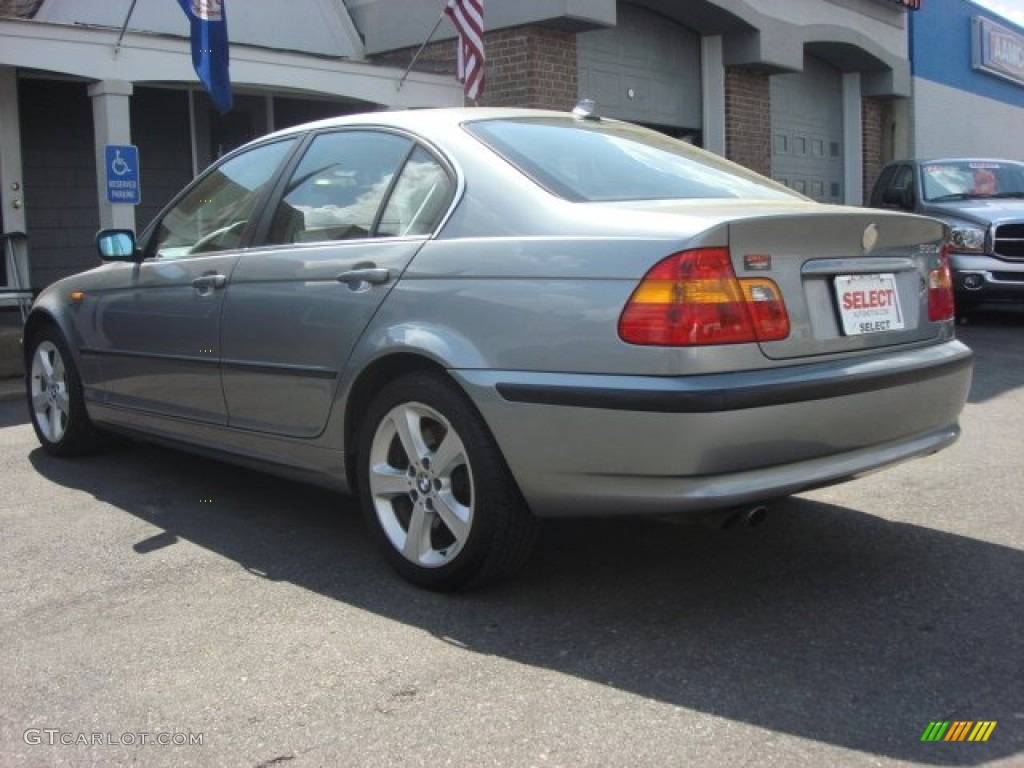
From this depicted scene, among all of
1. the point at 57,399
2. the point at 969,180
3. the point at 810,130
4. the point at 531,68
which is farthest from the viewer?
the point at 810,130

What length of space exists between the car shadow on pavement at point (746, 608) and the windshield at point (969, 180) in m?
8.34

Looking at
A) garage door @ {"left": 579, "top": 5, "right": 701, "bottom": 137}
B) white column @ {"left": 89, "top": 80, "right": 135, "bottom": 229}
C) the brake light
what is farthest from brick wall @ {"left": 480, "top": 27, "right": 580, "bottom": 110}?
the brake light

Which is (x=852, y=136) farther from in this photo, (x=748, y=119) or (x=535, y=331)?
(x=535, y=331)

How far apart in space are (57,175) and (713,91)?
8434 mm

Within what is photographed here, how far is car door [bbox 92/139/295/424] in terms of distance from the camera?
14.9 feet

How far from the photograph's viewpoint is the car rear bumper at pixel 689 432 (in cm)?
305

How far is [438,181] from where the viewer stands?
3812 millimetres

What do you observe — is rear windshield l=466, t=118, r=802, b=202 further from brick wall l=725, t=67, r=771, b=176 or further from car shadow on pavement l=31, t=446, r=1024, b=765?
brick wall l=725, t=67, r=771, b=176

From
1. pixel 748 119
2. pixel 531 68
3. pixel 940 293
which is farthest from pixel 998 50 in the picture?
pixel 940 293

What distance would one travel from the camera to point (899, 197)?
12008mm

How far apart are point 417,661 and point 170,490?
8.02ft

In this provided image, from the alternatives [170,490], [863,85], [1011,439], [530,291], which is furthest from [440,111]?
[863,85]

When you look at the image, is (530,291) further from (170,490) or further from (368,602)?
(170,490)

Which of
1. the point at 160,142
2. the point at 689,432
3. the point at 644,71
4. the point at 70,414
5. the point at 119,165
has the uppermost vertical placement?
the point at 644,71
